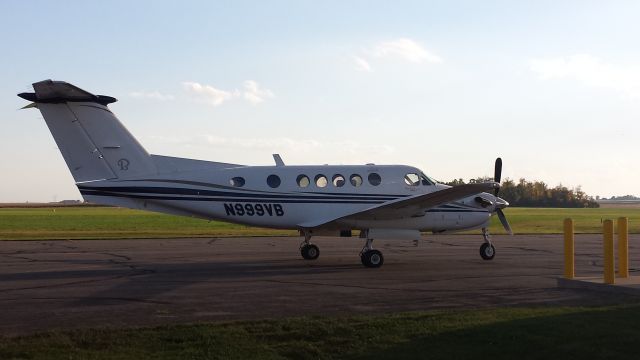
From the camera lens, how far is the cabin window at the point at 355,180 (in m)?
20.5

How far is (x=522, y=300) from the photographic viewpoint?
40.2 ft

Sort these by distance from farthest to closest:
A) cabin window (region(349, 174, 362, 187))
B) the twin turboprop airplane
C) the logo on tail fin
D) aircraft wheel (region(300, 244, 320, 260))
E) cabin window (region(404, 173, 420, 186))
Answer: aircraft wheel (region(300, 244, 320, 260)), cabin window (region(404, 173, 420, 186)), cabin window (region(349, 174, 362, 187)), the logo on tail fin, the twin turboprop airplane

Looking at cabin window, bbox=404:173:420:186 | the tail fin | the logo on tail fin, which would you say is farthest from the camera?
cabin window, bbox=404:173:420:186

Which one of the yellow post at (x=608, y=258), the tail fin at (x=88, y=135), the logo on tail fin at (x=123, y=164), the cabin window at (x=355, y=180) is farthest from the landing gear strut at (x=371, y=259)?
the logo on tail fin at (x=123, y=164)

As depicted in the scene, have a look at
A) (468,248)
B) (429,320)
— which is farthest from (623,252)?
(468,248)

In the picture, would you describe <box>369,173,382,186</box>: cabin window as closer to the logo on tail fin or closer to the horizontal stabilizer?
the logo on tail fin

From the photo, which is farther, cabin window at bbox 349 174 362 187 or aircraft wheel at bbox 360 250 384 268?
cabin window at bbox 349 174 362 187

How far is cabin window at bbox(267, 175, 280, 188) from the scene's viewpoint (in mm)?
20016

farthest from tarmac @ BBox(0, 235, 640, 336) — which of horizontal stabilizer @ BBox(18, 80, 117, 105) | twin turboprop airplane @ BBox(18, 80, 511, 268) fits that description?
horizontal stabilizer @ BBox(18, 80, 117, 105)

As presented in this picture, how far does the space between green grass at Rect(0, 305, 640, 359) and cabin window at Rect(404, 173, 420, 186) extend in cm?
1118

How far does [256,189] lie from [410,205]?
4.51m

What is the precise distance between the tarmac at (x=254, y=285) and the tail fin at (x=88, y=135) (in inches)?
108

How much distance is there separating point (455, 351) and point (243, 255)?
646 inches

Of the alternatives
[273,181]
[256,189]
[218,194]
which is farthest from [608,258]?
[218,194]
